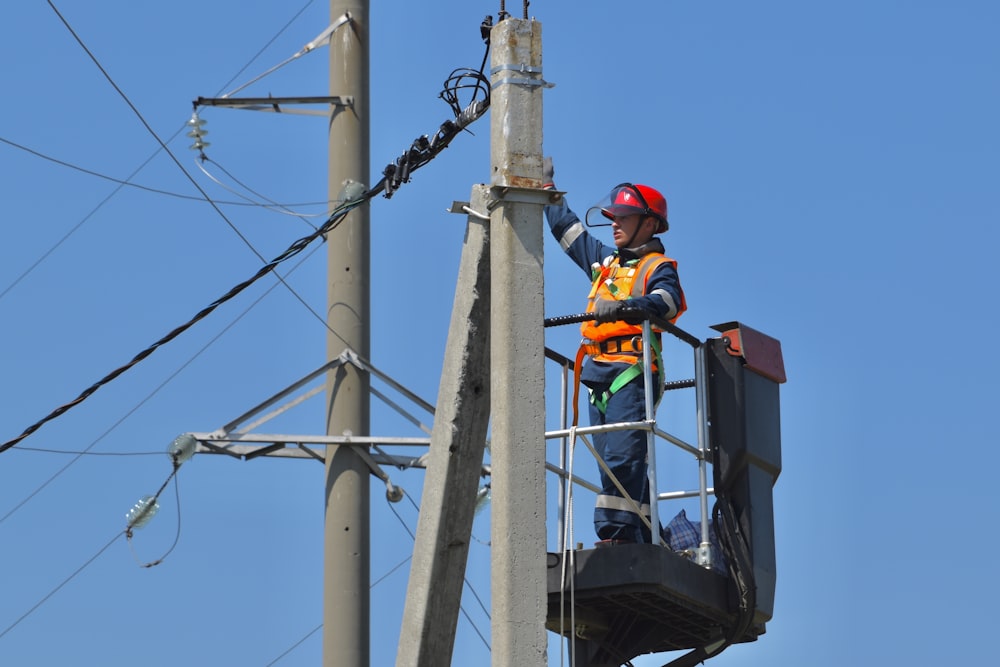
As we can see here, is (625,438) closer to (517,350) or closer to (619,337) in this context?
(619,337)

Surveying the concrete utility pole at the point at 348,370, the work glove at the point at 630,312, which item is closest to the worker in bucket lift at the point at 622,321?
the work glove at the point at 630,312

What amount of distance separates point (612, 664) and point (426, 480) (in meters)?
2.89

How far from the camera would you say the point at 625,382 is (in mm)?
10750

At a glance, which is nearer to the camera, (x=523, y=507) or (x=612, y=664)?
(x=523, y=507)

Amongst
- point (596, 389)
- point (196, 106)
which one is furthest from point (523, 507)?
point (196, 106)

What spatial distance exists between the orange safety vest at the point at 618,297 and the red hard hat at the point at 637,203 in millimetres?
256

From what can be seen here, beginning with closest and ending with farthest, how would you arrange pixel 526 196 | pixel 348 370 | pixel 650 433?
pixel 526 196, pixel 650 433, pixel 348 370

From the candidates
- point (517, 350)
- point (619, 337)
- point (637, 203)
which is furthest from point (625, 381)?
point (517, 350)

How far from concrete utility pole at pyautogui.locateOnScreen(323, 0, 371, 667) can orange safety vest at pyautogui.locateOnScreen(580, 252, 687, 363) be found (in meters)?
2.18

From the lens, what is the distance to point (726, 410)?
11.1 metres

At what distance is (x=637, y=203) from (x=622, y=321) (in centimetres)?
97

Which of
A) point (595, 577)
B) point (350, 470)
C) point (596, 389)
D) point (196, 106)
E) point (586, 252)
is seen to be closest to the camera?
point (595, 577)

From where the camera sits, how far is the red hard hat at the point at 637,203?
11.4 meters

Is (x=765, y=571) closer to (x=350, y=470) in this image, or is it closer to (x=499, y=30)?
(x=350, y=470)
